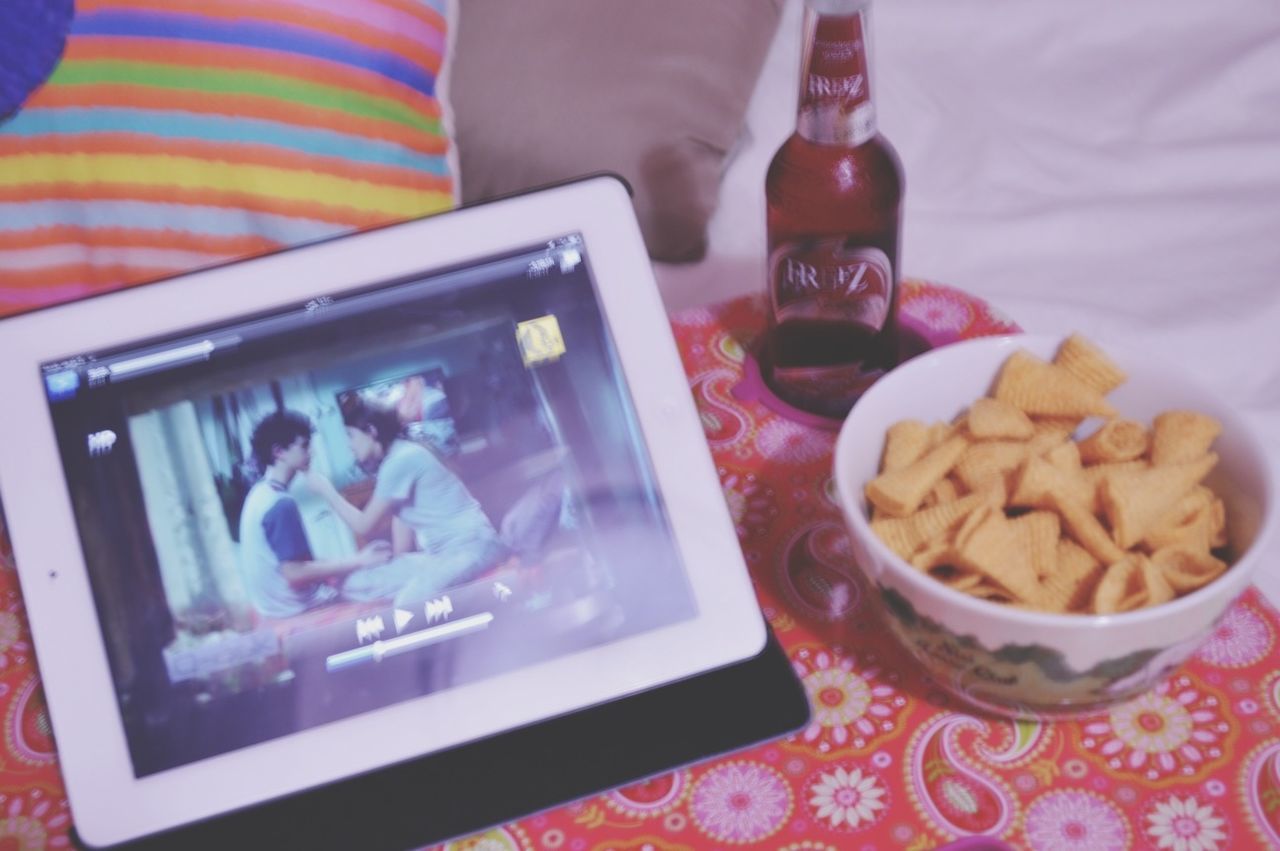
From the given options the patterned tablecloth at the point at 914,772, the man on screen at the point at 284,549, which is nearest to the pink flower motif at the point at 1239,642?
the patterned tablecloth at the point at 914,772

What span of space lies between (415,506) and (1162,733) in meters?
0.33

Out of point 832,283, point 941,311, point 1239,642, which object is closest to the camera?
point 1239,642

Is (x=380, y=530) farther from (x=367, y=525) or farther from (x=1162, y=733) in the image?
(x=1162, y=733)

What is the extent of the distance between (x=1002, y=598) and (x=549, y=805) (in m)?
0.20

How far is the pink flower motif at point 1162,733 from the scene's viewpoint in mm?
473

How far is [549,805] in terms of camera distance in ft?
1.55

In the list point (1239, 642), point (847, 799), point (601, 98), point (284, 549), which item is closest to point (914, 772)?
point (847, 799)

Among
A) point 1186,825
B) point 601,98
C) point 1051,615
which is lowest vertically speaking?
point 1186,825

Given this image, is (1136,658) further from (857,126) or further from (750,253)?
(750,253)

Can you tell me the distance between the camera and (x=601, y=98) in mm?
830

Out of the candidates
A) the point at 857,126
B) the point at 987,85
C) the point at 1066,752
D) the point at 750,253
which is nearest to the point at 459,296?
the point at 857,126

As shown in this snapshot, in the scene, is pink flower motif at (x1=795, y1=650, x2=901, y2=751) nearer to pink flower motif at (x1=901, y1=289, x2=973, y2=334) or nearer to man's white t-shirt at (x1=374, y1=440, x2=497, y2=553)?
man's white t-shirt at (x1=374, y1=440, x2=497, y2=553)

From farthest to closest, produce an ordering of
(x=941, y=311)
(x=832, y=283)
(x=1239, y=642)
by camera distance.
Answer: (x=941, y=311) < (x=832, y=283) < (x=1239, y=642)

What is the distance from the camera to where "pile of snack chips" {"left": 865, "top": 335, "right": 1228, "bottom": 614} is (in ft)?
1.47
